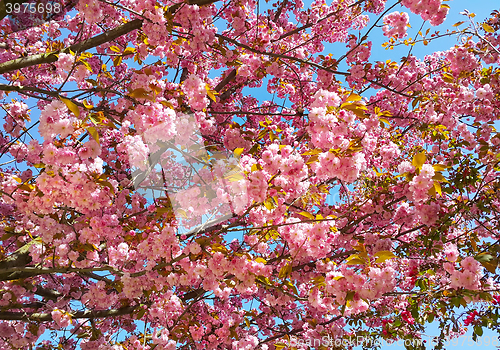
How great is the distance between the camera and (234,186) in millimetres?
2258

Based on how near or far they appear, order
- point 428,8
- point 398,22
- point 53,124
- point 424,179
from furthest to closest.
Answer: point 398,22 < point 428,8 < point 424,179 < point 53,124

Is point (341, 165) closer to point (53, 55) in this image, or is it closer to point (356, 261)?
point (356, 261)

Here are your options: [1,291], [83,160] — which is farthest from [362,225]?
[1,291]

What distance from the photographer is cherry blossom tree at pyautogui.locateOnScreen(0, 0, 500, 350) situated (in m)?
2.29

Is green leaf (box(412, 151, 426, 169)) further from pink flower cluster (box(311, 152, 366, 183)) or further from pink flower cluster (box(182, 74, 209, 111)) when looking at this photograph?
pink flower cluster (box(182, 74, 209, 111))

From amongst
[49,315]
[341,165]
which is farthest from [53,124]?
[49,315]

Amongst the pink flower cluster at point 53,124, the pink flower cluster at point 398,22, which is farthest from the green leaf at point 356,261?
the pink flower cluster at point 398,22

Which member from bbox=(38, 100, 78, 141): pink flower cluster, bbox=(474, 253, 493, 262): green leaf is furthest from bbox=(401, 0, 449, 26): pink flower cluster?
bbox=(38, 100, 78, 141): pink flower cluster

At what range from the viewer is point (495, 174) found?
3557 mm

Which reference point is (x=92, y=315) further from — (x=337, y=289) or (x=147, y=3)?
(x=147, y=3)

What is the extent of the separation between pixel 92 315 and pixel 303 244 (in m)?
2.98

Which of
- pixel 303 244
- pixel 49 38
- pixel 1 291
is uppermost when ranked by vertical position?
pixel 49 38

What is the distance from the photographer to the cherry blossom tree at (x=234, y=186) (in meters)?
2.29

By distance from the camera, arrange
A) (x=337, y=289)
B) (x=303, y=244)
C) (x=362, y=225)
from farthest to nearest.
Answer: (x=362, y=225), (x=303, y=244), (x=337, y=289)
